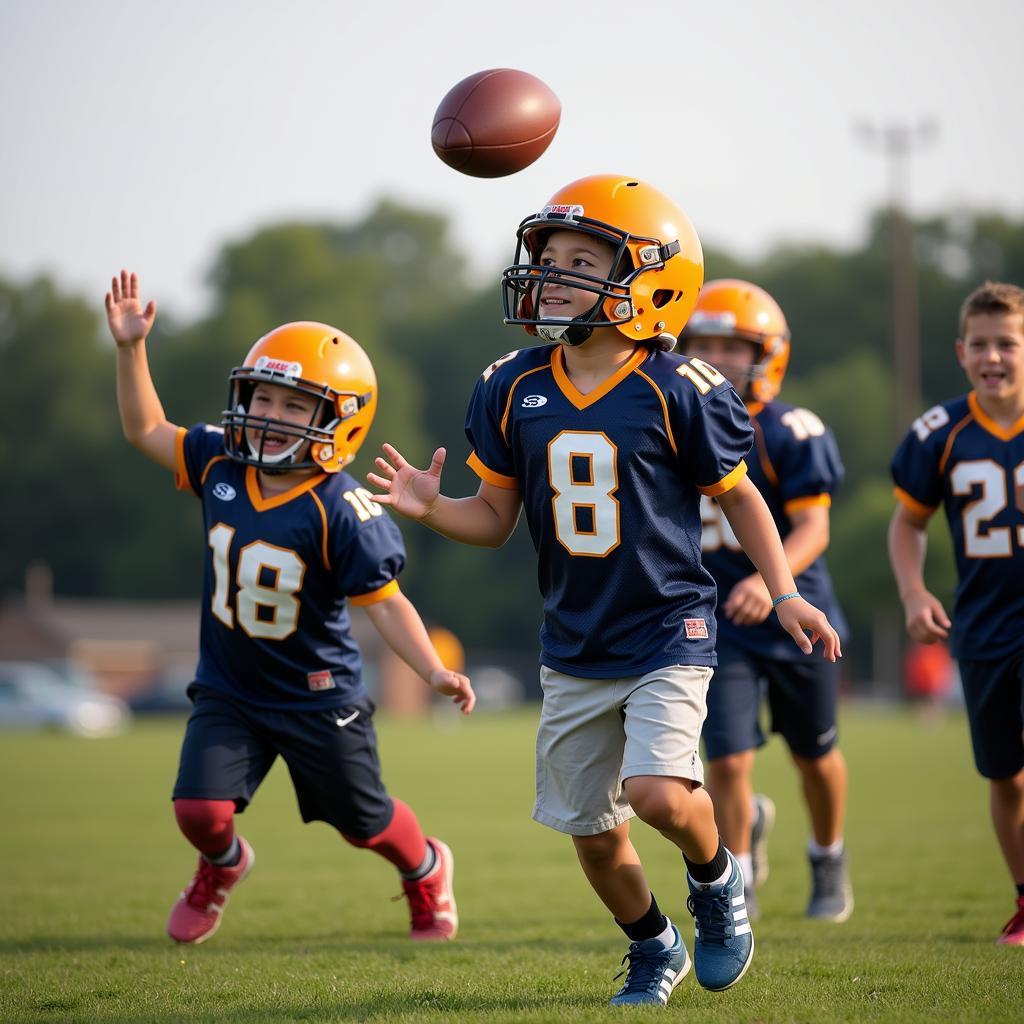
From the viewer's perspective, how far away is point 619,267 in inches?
159

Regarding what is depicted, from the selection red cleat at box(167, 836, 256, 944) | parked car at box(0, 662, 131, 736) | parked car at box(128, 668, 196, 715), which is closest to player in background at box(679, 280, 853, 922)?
red cleat at box(167, 836, 256, 944)

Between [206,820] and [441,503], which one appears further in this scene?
[206,820]

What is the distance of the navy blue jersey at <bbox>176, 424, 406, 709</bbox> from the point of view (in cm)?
500

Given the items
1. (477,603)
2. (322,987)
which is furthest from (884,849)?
(477,603)

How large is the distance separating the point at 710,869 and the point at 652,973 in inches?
13.1

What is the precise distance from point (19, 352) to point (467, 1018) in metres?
53.5

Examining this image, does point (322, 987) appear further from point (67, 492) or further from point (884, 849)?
point (67, 492)

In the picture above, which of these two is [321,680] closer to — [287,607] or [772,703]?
[287,607]

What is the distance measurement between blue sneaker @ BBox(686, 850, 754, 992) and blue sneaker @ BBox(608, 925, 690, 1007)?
103mm

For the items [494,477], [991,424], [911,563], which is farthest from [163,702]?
[494,477]

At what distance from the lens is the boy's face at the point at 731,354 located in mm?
5941

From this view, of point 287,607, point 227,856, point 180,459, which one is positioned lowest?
point 227,856

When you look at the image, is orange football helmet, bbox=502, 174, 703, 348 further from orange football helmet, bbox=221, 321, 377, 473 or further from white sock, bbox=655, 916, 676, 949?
white sock, bbox=655, 916, 676, 949

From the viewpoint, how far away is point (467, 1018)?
3592 millimetres
